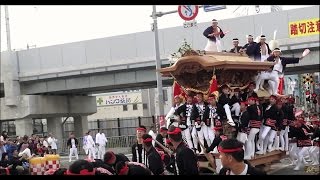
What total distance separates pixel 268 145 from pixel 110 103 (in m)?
44.5

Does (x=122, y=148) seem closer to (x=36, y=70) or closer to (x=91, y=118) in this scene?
(x=36, y=70)

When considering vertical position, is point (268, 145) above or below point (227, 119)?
below

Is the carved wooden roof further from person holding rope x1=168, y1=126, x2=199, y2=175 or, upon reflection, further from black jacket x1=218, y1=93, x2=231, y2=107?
person holding rope x1=168, y1=126, x2=199, y2=175

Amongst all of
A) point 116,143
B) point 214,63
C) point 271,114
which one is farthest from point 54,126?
point 214,63

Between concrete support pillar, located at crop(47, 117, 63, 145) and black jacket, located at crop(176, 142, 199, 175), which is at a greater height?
black jacket, located at crop(176, 142, 199, 175)

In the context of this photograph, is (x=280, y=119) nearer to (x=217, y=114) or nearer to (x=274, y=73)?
(x=274, y=73)

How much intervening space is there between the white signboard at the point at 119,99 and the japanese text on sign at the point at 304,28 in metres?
31.8

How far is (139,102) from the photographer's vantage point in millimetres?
54312

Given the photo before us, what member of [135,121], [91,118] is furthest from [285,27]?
[91,118]

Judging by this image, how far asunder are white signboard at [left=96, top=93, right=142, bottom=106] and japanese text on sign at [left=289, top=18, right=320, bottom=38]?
3178 cm

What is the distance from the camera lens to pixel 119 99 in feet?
180

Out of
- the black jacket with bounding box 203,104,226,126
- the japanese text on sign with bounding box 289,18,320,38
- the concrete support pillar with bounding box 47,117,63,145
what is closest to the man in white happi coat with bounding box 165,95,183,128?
the black jacket with bounding box 203,104,226,126

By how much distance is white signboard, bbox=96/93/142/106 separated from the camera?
54.3 m

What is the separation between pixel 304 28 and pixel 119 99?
109 feet
